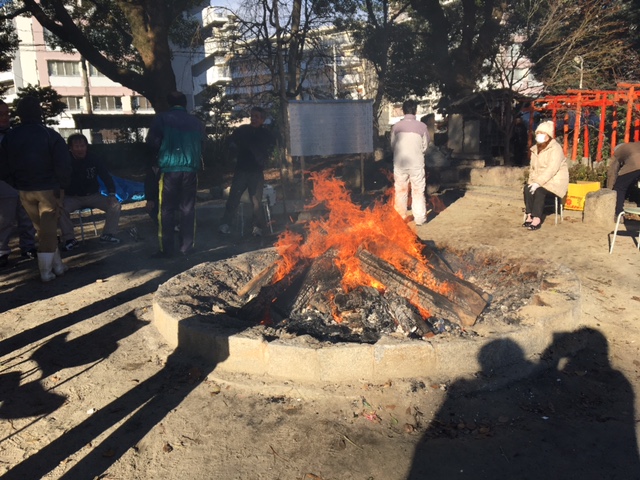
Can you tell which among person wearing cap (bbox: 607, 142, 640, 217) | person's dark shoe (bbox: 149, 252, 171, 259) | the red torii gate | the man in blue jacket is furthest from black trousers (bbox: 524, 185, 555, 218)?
person's dark shoe (bbox: 149, 252, 171, 259)

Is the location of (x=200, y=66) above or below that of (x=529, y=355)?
above

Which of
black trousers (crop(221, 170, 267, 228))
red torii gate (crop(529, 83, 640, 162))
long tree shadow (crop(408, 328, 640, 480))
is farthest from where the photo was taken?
red torii gate (crop(529, 83, 640, 162))

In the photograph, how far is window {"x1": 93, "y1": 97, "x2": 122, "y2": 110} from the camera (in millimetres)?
47031

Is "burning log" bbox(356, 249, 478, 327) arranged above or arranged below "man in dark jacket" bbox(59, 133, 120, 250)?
below

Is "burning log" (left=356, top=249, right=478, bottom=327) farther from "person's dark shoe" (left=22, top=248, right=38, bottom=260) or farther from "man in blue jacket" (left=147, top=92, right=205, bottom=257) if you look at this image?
"person's dark shoe" (left=22, top=248, right=38, bottom=260)

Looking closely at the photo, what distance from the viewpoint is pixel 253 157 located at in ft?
28.6

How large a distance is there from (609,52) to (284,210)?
11550mm

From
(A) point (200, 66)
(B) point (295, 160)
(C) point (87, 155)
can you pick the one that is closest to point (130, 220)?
(C) point (87, 155)

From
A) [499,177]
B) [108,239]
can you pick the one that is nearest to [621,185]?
[499,177]

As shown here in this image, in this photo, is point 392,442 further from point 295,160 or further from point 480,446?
point 295,160

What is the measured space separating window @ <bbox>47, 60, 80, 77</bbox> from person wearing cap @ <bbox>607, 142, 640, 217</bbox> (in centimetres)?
4682

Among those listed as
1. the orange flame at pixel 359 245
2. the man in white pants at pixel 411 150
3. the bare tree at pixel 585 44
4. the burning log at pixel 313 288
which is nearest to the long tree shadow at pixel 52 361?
the burning log at pixel 313 288

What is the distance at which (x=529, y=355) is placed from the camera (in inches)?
166

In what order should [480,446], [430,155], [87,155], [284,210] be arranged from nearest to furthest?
1. [480,446]
2. [87,155]
3. [284,210]
4. [430,155]
